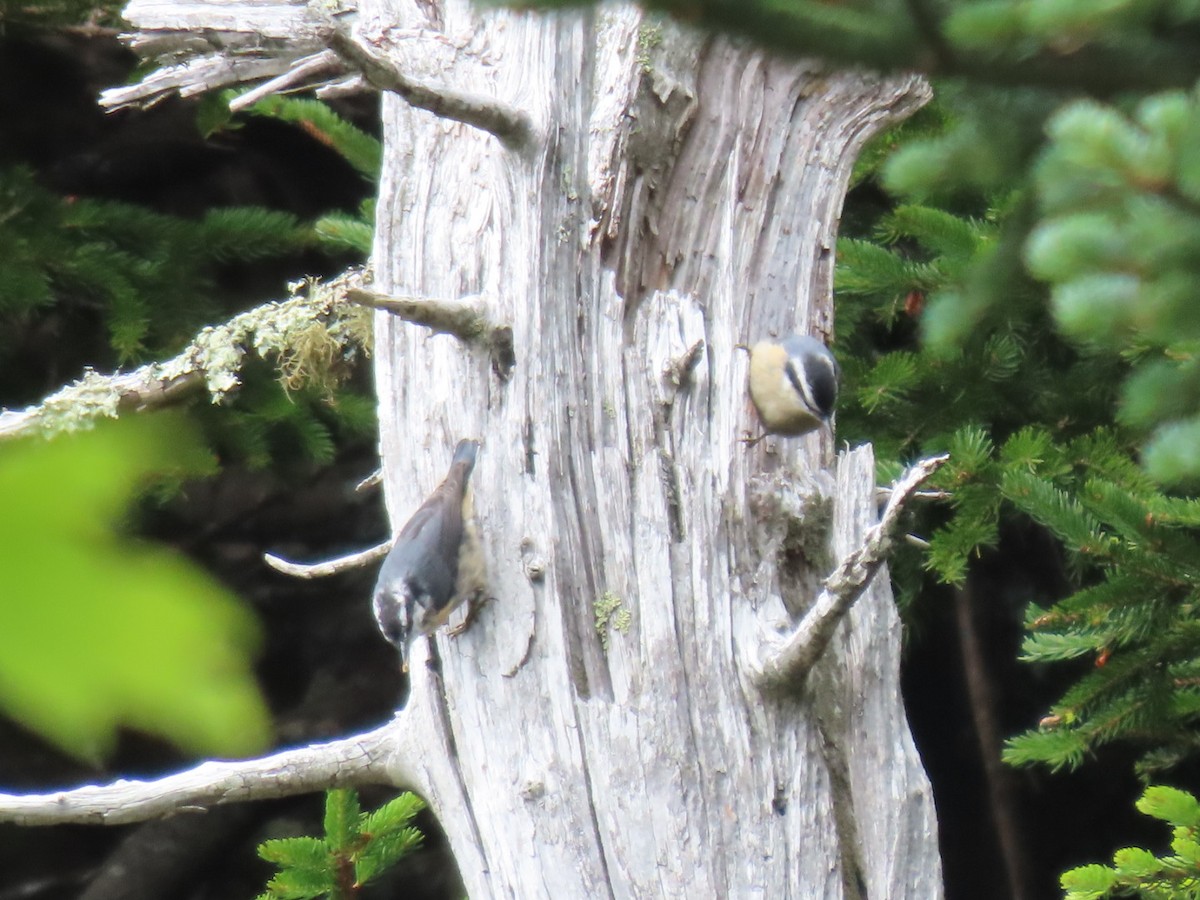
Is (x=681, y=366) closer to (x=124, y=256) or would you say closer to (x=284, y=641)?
(x=124, y=256)

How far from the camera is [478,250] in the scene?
2.67 meters

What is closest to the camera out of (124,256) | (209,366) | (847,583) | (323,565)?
(847,583)

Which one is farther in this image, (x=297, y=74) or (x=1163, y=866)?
(x=297, y=74)

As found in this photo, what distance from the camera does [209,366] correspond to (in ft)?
10.0

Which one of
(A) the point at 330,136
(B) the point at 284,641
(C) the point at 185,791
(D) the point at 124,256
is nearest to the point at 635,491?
(C) the point at 185,791

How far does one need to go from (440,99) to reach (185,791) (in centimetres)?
141

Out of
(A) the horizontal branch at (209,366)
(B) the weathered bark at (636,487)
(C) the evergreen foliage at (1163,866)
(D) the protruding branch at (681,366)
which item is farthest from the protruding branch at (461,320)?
(C) the evergreen foliage at (1163,866)

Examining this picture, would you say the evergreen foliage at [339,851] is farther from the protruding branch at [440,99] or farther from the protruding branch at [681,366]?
the protruding branch at [440,99]

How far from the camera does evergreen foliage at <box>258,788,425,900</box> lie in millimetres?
3115

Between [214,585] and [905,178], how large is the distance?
772 mm

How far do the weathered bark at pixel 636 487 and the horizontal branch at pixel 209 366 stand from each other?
49 cm

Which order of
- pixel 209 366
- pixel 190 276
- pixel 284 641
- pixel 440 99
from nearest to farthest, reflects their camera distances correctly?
1. pixel 440 99
2. pixel 209 366
3. pixel 190 276
4. pixel 284 641

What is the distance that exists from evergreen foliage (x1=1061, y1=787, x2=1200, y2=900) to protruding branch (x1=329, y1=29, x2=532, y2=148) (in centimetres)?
182

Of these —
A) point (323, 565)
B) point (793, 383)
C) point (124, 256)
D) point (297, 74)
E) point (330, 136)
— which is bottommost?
point (323, 565)
